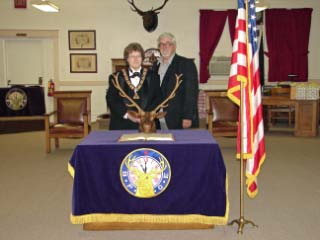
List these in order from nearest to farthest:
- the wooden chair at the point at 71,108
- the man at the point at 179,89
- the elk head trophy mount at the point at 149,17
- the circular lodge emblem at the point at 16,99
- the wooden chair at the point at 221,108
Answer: the man at the point at 179,89 < the wooden chair at the point at 71,108 < the wooden chair at the point at 221,108 < the circular lodge emblem at the point at 16,99 < the elk head trophy mount at the point at 149,17

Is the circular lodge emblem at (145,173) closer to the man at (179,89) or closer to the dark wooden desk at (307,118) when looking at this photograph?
the man at (179,89)

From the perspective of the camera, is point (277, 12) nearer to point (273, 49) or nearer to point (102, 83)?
point (273, 49)

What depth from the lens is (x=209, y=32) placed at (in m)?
11.1

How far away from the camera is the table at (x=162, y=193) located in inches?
130

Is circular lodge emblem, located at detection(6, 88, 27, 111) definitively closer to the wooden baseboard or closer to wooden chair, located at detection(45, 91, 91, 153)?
wooden chair, located at detection(45, 91, 91, 153)

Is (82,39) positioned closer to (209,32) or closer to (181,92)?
(209,32)

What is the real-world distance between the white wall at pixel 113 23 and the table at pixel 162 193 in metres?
8.09

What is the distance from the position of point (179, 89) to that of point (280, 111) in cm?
627

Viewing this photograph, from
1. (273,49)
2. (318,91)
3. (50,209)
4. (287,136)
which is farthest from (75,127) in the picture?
(273,49)

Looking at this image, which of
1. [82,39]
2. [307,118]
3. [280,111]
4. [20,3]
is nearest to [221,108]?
[307,118]

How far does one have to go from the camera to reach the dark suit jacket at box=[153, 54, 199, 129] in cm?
427

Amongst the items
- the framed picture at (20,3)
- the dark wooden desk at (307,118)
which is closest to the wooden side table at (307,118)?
the dark wooden desk at (307,118)

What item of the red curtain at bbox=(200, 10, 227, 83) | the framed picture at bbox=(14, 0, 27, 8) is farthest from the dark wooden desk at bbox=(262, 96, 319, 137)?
the framed picture at bbox=(14, 0, 27, 8)

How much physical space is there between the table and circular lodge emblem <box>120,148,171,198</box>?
0.11ft
